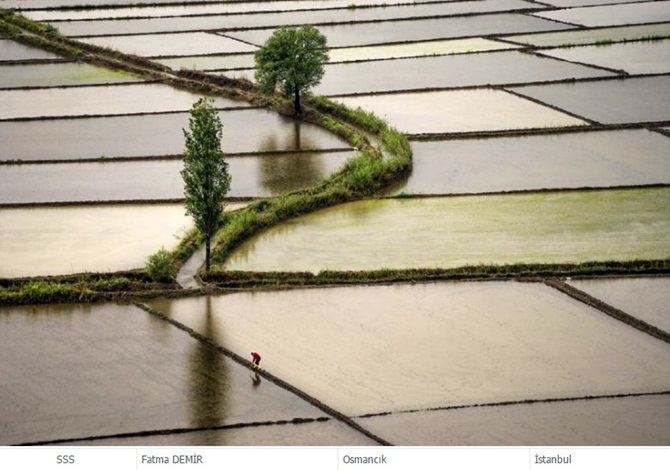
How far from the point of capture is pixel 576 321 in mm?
11750

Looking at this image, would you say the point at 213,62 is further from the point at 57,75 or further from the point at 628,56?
the point at 628,56

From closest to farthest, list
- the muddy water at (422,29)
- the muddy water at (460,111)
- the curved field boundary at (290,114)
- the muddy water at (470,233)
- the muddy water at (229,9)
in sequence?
the muddy water at (470,233), the curved field boundary at (290,114), the muddy water at (460,111), the muddy water at (422,29), the muddy water at (229,9)

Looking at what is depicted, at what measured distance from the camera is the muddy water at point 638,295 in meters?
11.8

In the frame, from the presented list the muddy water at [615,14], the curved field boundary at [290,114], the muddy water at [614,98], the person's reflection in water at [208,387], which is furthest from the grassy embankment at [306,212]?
the muddy water at [615,14]

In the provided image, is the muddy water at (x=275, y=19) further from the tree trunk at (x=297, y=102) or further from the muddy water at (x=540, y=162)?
the muddy water at (x=540, y=162)

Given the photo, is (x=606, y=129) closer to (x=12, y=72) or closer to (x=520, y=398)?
(x=520, y=398)

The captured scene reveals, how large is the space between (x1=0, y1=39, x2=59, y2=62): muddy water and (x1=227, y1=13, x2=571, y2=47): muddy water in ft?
14.6

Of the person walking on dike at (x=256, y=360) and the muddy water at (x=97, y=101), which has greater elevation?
the muddy water at (x=97, y=101)

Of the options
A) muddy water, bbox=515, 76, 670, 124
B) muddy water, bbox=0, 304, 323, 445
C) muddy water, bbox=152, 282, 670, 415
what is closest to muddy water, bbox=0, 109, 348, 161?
muddy water, bbox=515, 76, 670, 124

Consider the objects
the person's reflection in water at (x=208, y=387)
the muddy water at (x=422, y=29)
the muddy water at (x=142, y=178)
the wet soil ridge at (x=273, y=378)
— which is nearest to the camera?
the wet soil ridge at (x=273, y=378)

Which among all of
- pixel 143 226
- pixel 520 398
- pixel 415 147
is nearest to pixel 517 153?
pixel 415 147

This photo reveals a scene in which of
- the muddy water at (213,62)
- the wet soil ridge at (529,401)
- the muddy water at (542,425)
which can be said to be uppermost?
the muddy water at (213,62)

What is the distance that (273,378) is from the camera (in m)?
10.6

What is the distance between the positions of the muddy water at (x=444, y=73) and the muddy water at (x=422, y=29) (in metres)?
2.31
